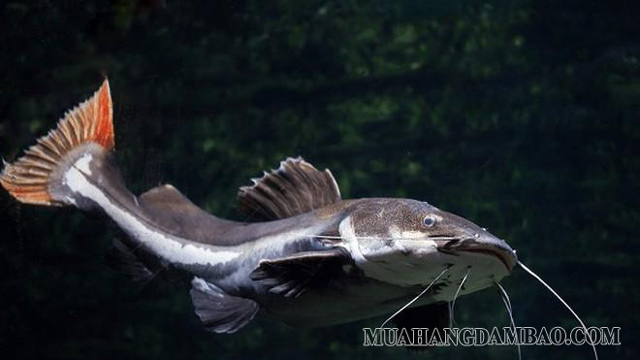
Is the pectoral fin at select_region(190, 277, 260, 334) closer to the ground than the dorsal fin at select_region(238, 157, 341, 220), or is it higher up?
closer to the ground

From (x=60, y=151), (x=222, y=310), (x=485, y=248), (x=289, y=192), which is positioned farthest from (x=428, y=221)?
(x=60, y=151)

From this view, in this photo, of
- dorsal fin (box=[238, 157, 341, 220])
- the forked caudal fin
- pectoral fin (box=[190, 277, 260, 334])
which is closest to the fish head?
dorsal fin (box=[238, 157, 341, 220])

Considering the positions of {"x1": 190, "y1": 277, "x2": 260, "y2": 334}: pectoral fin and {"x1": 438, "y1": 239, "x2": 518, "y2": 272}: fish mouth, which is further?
{"x1": 190, "y1": 277, "x2": 260, "y2": 334}: pectoral fin

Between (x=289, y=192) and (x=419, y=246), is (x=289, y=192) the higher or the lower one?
the higher one

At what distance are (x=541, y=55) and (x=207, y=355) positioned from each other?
13.6 feet

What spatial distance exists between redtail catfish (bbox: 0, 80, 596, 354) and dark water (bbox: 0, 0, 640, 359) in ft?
1.67

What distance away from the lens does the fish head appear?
104 inches

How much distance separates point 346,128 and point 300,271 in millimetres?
Result: 3368

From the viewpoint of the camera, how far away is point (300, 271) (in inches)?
122

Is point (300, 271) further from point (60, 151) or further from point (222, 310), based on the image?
point (60, 151)

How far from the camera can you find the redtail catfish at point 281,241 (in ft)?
9.25

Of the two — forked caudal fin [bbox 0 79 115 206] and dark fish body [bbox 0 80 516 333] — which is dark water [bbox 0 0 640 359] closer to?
forked caudal fin [bbox 0 79 115 206]

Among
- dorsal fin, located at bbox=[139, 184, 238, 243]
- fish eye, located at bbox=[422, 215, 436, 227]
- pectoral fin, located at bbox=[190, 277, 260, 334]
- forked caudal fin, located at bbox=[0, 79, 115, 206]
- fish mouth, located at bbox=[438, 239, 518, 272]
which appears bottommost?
pectoral fin, located at bbox=[190, 277, 260, 334]

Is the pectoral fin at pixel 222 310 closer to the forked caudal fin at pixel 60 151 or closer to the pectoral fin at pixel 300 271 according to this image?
the pectoral fin at pixel 300 271
